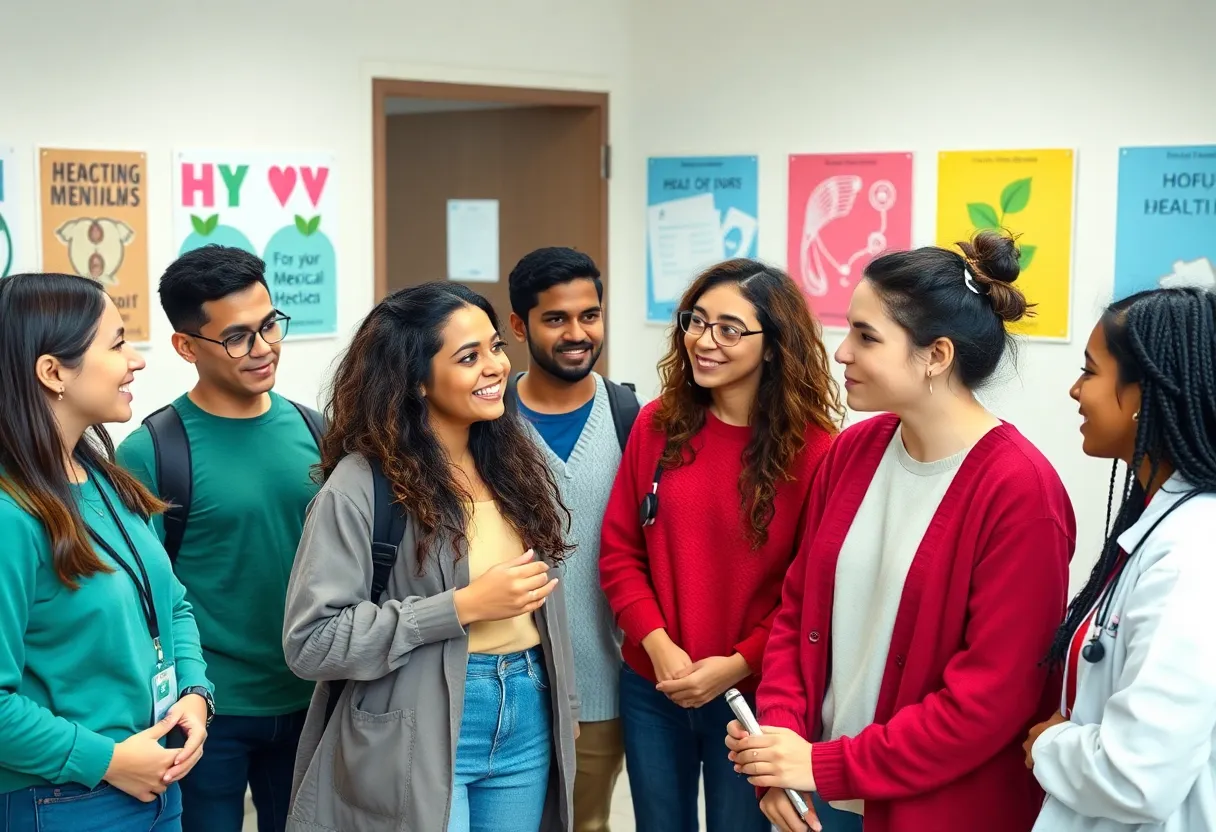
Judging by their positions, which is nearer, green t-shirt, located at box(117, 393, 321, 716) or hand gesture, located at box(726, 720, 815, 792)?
hand gesture, located at box(726, 720, 815, 792)

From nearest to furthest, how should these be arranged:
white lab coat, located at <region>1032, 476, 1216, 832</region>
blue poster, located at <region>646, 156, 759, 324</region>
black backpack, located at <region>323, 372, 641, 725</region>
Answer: white lab coat, located at <region>1032, 476, 1216, 832</region>, black backpack, located at <region>323, 372, 641, 725</region>, blue poster, located at <region>646, 156, 759, 324</region>

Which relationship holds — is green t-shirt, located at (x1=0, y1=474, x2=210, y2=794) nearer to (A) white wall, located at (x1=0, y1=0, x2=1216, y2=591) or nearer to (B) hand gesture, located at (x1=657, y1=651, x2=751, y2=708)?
(B) hand gesture, located at (x1=657, y1=651, x2=751, y2=708)

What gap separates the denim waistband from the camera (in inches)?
79.9

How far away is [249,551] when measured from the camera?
2279mm

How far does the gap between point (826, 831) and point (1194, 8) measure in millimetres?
2735

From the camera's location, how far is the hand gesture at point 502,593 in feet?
6.39

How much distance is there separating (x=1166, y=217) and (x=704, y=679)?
2316mm

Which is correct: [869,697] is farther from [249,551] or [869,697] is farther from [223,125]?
[223,125]

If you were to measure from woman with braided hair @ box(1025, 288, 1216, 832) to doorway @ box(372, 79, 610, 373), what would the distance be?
129 inches

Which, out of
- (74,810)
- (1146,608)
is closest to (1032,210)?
(1146,608)

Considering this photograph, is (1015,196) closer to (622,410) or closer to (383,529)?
(622,410)

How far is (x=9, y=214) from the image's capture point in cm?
348

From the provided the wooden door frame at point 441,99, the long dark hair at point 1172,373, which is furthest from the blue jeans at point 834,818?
the wooden door frame at point 441,99

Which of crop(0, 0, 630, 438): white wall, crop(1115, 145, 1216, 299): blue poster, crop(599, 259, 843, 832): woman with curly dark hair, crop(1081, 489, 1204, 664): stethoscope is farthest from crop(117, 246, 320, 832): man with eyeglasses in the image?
crop(1115, 145, 1216, 299): blue poster
